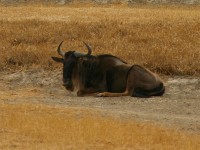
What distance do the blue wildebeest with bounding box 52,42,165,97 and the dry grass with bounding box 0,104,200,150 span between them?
4180mm

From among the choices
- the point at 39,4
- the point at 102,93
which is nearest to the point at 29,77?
the point at 102,93

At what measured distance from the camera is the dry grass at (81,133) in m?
13.4

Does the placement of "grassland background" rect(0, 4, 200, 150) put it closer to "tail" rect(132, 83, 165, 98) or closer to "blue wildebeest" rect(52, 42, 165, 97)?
"tail" rect(132, 83, 165, 98)

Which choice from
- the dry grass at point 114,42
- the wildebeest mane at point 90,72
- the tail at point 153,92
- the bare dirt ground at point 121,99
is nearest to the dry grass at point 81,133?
the bare dirt ground at point 121,99

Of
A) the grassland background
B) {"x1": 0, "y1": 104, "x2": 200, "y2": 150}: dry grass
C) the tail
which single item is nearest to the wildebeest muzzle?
the tail

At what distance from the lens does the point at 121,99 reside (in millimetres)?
20109

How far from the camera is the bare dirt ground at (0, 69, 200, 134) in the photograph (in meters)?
16.3

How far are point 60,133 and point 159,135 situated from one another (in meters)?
1.93

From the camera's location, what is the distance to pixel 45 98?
20094 millimetres

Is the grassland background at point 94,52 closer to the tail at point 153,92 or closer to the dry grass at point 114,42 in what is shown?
the dry grass at point 114,42

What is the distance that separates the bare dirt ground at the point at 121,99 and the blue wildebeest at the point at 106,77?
1.23ft

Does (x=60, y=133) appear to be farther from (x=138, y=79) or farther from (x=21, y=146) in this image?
(x=138, y=79)

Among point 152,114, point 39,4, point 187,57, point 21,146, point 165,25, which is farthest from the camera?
point 39,4

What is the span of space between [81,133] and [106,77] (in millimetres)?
7117
